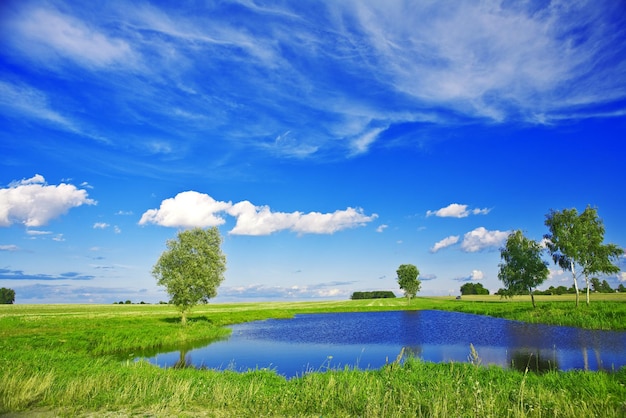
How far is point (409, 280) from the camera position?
13538 cm

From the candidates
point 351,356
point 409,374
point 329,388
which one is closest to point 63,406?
point 329,388

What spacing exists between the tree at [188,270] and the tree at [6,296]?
166 meters

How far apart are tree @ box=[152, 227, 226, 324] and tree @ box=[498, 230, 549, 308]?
181 feet

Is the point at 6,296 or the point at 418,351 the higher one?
the point at 6,296

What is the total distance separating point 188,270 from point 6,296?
171m

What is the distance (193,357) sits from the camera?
31.7m

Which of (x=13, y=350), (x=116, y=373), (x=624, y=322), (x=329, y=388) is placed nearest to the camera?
(x=329, y=388)

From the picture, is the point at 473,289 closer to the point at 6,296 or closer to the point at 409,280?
the point at 409,280

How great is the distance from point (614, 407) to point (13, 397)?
21475 millimetres

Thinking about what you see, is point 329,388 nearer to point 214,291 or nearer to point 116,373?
point 116,373

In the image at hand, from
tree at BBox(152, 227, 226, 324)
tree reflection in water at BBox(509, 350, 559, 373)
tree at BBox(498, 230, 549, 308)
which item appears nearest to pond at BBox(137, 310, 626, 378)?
tree reflection in water at BBox(509, 350, 559, 373)

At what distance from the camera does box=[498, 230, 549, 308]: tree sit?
68125mm

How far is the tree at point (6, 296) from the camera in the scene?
16450 cm

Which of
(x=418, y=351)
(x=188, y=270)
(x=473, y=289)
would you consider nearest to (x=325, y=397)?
(x=418, y=351)
